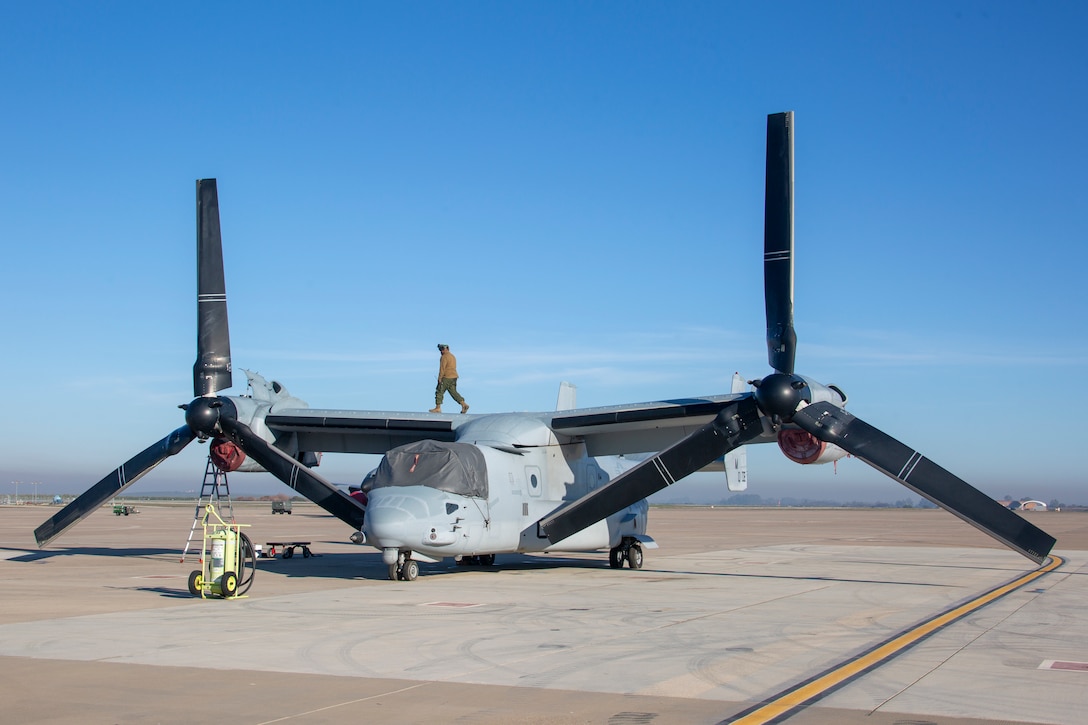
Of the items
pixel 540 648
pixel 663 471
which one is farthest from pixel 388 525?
pixel 540 648

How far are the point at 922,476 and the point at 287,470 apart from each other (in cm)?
1310

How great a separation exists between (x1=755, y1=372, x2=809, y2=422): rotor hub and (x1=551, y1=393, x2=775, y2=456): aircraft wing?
1.26m

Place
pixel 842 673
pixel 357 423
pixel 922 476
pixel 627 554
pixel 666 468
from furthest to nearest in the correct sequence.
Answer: pixel 627 554 < pixel 357 423 < pixel 666 468 < pixel 922 476 < pixel 842 673

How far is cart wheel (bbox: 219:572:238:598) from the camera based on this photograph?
52.7 feet

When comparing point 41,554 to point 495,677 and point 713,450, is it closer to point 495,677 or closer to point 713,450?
point 713,450

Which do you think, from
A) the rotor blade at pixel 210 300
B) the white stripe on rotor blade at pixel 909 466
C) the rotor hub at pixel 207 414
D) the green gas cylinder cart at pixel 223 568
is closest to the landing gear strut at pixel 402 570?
the green gas cylinder cart at pixel 223 568

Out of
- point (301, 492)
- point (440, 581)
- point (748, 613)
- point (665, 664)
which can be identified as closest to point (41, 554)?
point (301, 492)

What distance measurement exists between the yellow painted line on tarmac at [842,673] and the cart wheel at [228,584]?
31.9 ft

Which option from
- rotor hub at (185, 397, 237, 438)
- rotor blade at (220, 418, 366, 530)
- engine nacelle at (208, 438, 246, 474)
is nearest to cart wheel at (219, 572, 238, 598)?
rotor blade at (220, 418, 366, 530)

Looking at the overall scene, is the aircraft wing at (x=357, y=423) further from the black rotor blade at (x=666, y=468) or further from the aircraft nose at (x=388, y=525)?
the aircraft nose at (x=388, y=525)

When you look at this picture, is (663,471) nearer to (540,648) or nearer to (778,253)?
(778,253)

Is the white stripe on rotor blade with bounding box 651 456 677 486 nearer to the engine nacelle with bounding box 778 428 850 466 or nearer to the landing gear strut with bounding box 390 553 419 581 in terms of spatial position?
the engine nacelle with bounding box 778 428 850 466

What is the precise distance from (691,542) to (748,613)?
23.1m

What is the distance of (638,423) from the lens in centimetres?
2241
